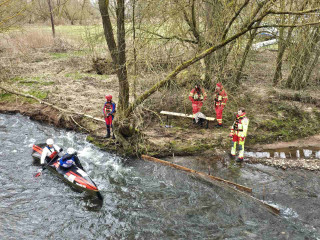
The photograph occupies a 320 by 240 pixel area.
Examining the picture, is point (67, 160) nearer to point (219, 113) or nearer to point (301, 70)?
point (219, 113)

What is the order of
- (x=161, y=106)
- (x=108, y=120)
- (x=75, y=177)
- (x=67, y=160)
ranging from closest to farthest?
(x=75, y=177)
(x=67, y=160)
(x=108, y=120)
(x=161, y=106)

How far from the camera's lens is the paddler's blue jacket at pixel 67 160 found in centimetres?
790

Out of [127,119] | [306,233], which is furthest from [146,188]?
[306,233]

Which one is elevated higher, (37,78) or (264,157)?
(37,78)

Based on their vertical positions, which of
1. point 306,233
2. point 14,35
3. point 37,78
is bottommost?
point 306,233

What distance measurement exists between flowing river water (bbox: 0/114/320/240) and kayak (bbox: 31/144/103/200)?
0.22 metres

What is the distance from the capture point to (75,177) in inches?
299

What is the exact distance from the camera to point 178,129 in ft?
33.8

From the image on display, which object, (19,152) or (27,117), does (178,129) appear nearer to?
(19,152)

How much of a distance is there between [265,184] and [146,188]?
3404mm

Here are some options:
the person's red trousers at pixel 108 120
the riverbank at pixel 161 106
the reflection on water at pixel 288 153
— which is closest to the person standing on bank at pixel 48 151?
the riverbank at pixel 161 106

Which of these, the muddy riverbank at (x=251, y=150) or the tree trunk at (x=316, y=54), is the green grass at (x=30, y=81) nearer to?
the muddy riverbank at (x=251, y=150)

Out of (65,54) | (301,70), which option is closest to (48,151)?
(301,70)

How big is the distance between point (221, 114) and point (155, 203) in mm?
4651
